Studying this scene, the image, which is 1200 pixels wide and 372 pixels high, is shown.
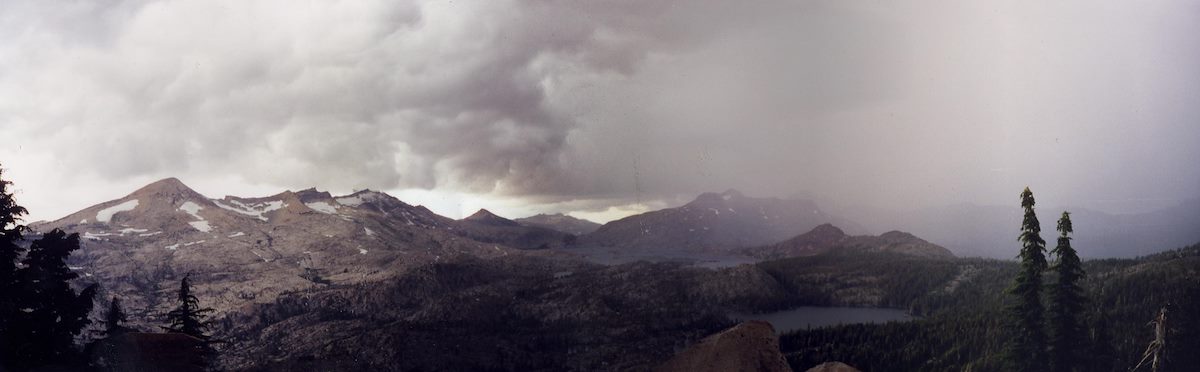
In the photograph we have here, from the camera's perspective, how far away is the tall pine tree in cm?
4422

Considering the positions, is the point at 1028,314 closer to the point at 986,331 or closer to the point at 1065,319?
the point at 1065,319

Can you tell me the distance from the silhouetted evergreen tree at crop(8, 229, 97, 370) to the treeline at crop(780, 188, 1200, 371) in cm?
6009

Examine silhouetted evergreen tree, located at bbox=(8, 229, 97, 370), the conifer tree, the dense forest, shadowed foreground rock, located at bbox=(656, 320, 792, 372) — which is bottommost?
the dense forest

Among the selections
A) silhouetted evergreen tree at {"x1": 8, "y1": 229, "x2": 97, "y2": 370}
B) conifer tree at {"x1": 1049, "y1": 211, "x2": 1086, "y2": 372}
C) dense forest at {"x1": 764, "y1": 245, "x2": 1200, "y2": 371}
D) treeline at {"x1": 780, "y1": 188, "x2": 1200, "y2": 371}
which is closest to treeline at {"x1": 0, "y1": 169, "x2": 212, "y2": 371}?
silhouetted evergreen tree at {"x1": 8, "y1": 229, "x2": 97, "y2": 370}

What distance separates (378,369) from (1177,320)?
156316 mm

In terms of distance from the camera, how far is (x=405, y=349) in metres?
182

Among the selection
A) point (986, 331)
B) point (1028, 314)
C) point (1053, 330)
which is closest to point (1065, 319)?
point (1053, 330)

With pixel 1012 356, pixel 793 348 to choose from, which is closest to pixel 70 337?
pixel 1012 356

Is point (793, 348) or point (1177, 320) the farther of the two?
point (793, 348)

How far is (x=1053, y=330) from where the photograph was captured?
46344 mm

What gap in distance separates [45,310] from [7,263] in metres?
3.38

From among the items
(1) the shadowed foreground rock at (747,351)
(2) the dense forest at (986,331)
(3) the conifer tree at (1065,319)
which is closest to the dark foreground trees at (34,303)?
(1) the shadowed foreground rock at (747,351)

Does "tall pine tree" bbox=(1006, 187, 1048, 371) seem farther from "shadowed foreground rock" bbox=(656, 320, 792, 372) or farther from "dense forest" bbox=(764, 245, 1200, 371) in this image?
"shadowed foreground rock" bbox=(656, 320, 792, 372)

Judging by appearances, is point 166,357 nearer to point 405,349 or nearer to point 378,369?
point 378,369
